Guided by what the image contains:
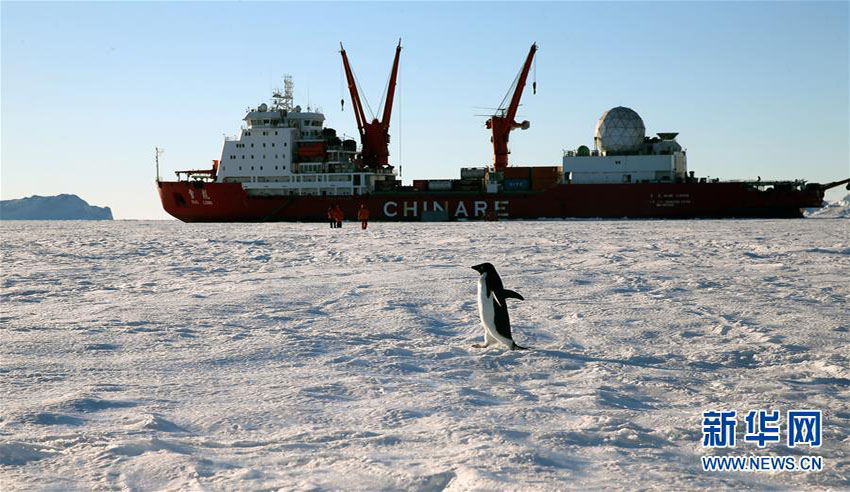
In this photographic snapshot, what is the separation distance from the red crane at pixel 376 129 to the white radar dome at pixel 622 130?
47.8 ft

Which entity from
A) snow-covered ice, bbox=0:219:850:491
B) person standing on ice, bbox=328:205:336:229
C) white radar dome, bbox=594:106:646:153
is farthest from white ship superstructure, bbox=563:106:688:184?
snow-covered ice, bbox=0:219:850:491

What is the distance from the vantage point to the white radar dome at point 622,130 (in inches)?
1815

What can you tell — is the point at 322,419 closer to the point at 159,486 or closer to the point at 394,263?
the point at 159,486

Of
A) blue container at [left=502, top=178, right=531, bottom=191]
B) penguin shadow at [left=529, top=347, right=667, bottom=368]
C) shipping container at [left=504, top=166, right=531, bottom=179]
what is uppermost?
shipping container at [left=504, top=166, right=531, bottom=179]

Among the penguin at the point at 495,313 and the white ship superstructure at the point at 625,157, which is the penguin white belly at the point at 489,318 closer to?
the penguin at the point at 495,313

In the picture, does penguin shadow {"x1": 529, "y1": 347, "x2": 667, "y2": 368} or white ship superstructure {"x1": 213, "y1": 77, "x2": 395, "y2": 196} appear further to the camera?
white ship superstructure {"x1": 213, "y1": 77, "x2": 395, "y2": 196}

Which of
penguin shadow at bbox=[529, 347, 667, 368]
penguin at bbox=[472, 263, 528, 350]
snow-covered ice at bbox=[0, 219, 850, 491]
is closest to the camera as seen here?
snow-covered ice at bbox=[0, 219, 850, 491]

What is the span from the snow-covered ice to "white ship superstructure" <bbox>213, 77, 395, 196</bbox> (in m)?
37.5

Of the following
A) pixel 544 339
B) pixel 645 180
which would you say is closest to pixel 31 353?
pixel 544 339

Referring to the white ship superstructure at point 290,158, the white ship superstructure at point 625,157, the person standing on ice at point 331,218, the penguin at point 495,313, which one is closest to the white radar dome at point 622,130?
the white ship superstructure at point 625,157

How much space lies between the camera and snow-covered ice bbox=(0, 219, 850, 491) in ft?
13.3

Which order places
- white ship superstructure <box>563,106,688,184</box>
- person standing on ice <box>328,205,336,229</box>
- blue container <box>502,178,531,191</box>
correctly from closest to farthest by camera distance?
person standing on ice <box>328,205,336,229</box>
white ship superstructure <box>563,106,688,184</box>
blue container <box>502,178,531,191</box>

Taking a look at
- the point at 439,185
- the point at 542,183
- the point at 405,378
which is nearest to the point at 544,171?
the point at 542,183

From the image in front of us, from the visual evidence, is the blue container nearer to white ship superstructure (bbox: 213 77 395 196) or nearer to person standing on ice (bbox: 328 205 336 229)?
white ship superstructure (bbox: 213 77 395 196)
